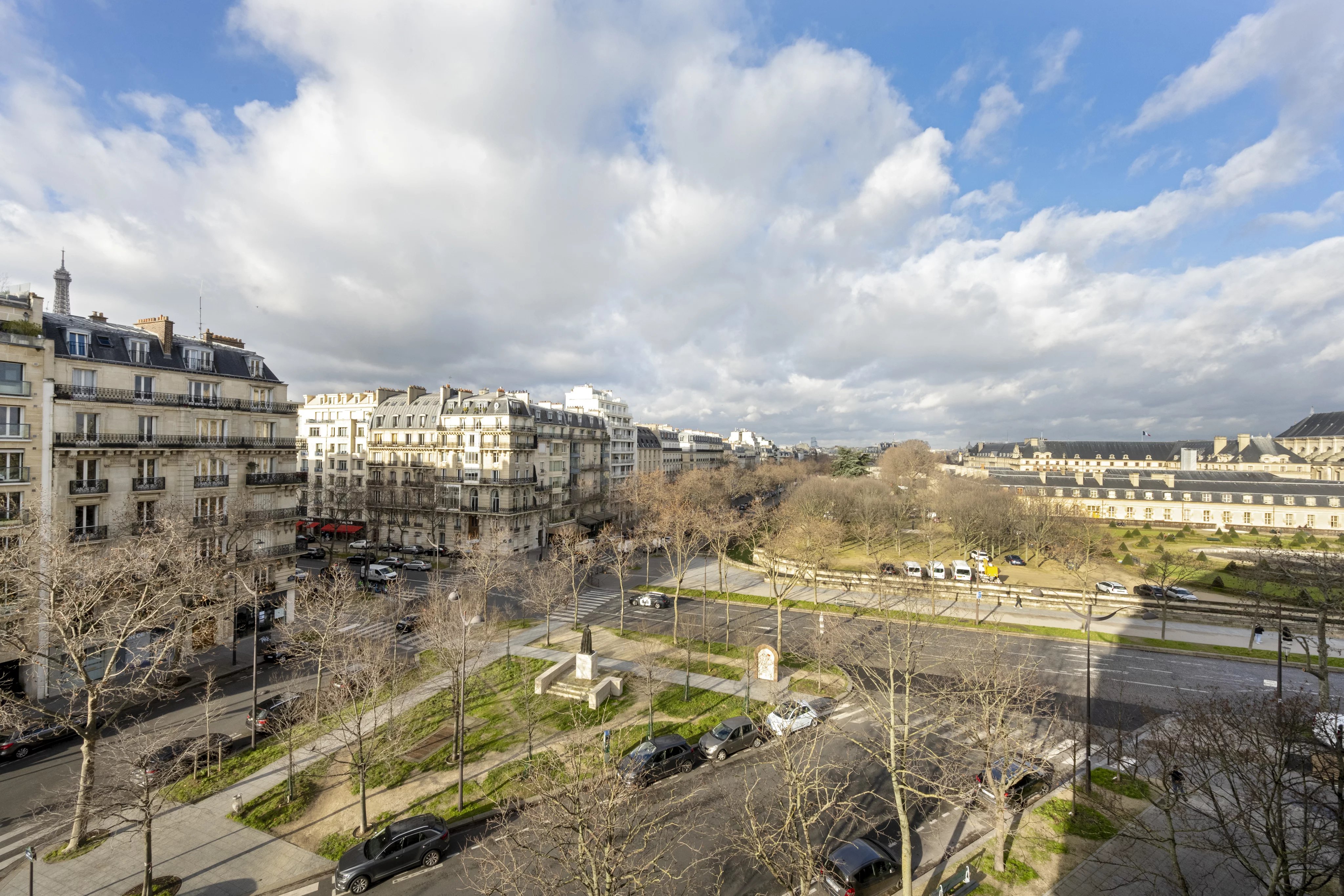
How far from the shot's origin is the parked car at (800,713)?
20.6m

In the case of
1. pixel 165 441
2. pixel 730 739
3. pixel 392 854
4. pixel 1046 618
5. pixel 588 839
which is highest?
pixel 165 441

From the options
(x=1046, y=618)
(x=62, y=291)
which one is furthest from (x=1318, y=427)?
(x=62, y=291)

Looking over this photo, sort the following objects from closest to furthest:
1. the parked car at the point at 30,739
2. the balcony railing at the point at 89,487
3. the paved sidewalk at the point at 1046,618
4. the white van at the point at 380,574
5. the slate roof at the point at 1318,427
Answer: the parked car at the point at 30,739 → the balcony railing at the point at 89,487 → the paved sidewalk at the point at 1046,618 → the white van at the point at 380,574 → the slate roof at the point at 1318,427

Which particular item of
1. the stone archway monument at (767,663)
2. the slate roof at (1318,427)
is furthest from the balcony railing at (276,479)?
the slate roof at (1318,427)

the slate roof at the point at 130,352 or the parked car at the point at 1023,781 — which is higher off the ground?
the slate roof at the point at 130,352

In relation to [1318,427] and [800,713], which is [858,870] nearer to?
[800,713]

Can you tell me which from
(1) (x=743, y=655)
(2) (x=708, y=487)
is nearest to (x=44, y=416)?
(1) (x=743, y=655)

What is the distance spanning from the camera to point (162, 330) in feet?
113

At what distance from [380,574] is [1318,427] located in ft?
653

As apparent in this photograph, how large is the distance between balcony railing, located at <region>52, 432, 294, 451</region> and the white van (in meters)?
12.9

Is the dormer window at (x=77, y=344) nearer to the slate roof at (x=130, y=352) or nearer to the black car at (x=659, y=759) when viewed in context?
the slate roof at (x=130, y=352)

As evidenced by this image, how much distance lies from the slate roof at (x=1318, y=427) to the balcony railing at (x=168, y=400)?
638 feet

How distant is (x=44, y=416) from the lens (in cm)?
2777

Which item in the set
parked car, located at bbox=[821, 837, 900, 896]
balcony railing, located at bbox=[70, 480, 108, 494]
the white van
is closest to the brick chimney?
balcony railing, located at bbox=[70, 480, 108, 494]
